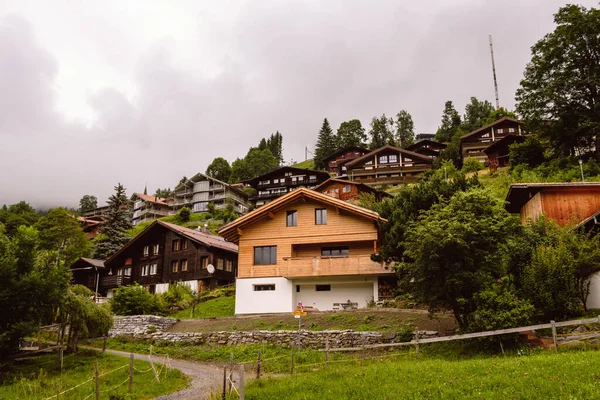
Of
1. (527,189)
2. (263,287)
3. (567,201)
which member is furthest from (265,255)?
(567,201)

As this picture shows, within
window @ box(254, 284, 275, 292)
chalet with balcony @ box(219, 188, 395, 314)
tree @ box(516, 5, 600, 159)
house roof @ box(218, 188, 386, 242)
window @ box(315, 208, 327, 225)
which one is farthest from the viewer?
tree @ box(516, 5, 600, 159)

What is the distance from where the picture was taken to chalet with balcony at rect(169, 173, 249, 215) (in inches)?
4001

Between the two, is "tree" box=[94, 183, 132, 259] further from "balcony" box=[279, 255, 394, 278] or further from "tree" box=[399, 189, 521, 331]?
"tree" box=[399, 189, 521, 331]

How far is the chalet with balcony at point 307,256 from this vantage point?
30.8m

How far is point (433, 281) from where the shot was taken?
18625mm

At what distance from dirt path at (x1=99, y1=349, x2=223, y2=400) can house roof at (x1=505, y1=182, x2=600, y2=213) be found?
1653 centimetres

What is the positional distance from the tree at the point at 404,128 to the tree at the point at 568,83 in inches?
3015

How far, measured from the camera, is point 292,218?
33.6m

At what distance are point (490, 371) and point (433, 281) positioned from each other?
6149 mm

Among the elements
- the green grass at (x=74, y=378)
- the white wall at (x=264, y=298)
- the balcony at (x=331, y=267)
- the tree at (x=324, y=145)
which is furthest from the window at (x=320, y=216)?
the tree at (x=324, y=145)

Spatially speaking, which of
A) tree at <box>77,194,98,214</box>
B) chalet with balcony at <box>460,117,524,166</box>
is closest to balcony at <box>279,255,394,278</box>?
chalet with balcony at <box>460,117,524,166</box>

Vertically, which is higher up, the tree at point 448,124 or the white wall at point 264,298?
the tree at point 448,124

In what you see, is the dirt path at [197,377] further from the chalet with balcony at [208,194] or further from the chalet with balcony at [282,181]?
the chalet with balcony at [208,194]

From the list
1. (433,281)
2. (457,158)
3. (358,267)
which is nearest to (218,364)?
(433,281)
